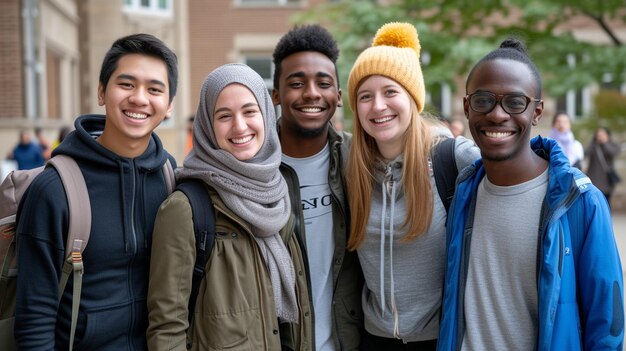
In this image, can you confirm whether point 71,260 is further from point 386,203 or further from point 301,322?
point 386,203

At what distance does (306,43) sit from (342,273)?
3.75 feet

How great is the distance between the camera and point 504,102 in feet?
8.24

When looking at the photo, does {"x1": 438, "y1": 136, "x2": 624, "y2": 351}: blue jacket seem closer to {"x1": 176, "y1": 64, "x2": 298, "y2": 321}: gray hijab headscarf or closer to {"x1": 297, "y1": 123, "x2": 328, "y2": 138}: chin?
{"x1": 176, "y1": 64, "x2": 298, "y2": 321}: gray hijab headscarf

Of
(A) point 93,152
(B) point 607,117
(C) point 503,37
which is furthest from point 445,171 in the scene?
(B) point 607,117

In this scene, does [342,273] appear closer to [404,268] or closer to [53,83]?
[404,268]

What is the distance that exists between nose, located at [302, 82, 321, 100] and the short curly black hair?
0.20m

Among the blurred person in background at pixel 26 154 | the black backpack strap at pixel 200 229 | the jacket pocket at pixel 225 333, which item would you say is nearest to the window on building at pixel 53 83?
the blurred person in background at pixel 26 154

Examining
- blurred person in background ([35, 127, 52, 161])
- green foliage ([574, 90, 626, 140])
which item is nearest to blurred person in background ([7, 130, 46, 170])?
blurred person in background ([35, 127, 52, 161])

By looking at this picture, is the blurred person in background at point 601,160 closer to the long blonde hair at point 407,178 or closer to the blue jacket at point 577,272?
the long blonde hair at point 407,178

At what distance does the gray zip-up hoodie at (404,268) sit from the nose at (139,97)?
1125 mm

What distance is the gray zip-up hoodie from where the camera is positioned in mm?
2943

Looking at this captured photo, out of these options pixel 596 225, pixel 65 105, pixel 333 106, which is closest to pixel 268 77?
pixel 65 105

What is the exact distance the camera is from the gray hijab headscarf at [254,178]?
8.92 ft

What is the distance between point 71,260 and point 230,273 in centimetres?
Answer: 60
